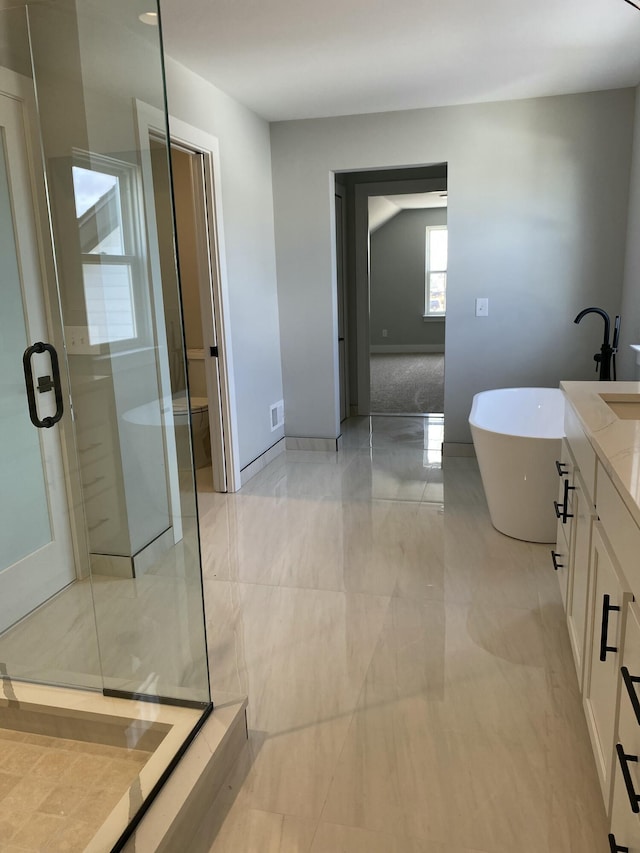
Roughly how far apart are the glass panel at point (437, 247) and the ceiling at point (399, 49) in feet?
21.7

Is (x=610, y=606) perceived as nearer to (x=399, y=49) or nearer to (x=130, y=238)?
(x=130, y=238)

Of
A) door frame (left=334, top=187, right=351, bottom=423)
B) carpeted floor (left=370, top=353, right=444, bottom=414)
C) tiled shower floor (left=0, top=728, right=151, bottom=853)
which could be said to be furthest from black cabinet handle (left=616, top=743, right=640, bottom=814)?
carpeted floor (left=370, top=353, right=444, bottom=414)

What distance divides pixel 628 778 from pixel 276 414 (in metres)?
4.14

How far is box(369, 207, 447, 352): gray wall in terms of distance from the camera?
11.0 metres

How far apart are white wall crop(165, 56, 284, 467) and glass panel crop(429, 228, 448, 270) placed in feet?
21.2

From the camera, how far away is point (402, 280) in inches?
440

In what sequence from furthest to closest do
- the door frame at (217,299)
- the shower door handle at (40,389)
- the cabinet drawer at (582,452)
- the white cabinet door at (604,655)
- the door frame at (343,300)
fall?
the door frame at (343,300)
the door frame at (217,299)
the shower door handle at (40,389)
the cabinet drawer at (582,452)
the white cabinet door at (604,655)

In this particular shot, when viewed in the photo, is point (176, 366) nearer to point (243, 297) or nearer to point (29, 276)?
point (29, 276)

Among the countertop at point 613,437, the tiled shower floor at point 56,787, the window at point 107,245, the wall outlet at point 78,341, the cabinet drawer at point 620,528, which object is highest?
the window at point 107,245

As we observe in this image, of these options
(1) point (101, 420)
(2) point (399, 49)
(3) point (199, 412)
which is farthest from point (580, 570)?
(3) point (199, 412)

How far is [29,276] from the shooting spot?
2.36 meters

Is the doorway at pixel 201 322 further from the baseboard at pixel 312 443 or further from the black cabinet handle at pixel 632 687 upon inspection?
the black cabinet handle at pixel 632 687

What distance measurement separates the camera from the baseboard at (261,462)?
4527 mm

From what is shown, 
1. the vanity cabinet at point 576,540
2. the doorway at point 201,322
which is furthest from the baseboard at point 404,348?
the vanity cabinet at point 576,540
